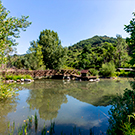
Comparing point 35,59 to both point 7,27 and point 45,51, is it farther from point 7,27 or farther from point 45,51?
point 7,27

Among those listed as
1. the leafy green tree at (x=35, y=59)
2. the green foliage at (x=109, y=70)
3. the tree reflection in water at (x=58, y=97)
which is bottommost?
the tree reflection in water at (x=58, y=97)

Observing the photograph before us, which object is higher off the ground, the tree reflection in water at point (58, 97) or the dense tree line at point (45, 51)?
the dense tree line at point (45, 51)

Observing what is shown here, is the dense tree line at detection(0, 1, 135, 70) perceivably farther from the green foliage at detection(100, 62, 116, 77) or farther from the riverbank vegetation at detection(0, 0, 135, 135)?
the green foliage at detection(100, 62, 116, 77)

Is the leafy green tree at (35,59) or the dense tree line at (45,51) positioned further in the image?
the leafy green tree at (35,59)

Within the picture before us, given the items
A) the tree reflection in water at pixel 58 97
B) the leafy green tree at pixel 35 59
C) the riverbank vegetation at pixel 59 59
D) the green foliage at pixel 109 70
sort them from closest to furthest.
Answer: the riverbank vegetation at pixel 59 59
the tree reflection in water at pixel 58 97
the green foliage at pixel 109 70
the leafy green tree at pixel 35 59

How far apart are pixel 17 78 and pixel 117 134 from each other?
1630 centimetres

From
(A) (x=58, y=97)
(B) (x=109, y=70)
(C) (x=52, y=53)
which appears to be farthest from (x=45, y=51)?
(A) (x=58, y=97)

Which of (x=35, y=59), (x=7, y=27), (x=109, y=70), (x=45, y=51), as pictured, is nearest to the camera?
(x=7, y=27)

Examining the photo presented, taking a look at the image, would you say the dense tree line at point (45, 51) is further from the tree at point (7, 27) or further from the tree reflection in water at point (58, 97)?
the tree reflection in water at point (58, 97)

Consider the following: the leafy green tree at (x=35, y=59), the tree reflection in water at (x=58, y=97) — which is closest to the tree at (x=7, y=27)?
the tree reflection in water at (x=58, y=97)

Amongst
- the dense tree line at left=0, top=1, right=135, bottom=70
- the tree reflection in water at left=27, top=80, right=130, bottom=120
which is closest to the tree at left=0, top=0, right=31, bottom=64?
the dense tree line at left=0, top=1, right=135, bottom=70

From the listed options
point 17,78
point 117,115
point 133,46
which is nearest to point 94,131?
point 117,115

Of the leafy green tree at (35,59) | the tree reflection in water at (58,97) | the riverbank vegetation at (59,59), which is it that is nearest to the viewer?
the riverbank vegetation at (59,59)

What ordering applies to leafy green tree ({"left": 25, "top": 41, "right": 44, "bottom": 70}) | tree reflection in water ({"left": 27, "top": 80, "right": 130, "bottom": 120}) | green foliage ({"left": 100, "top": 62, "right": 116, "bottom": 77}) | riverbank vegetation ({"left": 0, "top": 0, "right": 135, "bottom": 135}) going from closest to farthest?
riverbank vegetation ({"left": 0, "top": 0, "right": 135, "bottom": 135}) < tree reflection in water ({"left": 27, "top": 80, "right": 130, "bottom": 120}) < green foliage ({"left": 100, "top": 62, "right": 116, "bottom": 77}) < leafy green tree ({"left": 25, "top": 41, "right": 44, "bottom": 70})
